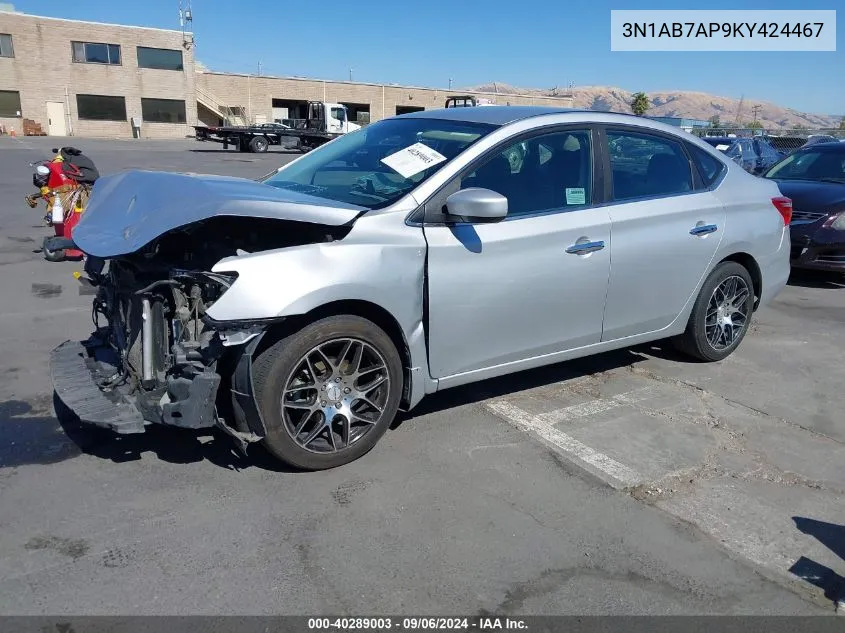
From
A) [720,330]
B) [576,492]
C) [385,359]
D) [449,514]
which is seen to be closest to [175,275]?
[385,359]

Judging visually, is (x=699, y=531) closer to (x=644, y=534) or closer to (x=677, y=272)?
(x=644, y=534)

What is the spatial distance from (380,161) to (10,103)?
170ft

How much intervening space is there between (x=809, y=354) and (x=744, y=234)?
141 centimetres

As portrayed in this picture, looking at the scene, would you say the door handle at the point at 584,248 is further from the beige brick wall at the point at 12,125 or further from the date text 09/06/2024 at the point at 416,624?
the beige brick wall at the point at 12,125

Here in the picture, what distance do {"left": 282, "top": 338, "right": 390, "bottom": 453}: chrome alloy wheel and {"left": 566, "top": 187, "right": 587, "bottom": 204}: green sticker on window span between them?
1675 mm

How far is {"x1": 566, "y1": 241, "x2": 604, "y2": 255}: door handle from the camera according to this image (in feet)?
13.8

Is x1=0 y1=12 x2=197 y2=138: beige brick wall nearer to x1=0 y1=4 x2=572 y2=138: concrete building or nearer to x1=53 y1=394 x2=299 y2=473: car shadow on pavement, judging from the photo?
x1=0 y1=4 x2=572 y2=138: concrete building

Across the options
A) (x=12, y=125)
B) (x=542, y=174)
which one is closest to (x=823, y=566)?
(x=542, y=174)

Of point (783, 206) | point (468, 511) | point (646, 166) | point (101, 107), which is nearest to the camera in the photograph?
point (468, 511)

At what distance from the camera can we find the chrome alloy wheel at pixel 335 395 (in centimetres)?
343

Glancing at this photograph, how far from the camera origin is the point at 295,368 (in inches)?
131

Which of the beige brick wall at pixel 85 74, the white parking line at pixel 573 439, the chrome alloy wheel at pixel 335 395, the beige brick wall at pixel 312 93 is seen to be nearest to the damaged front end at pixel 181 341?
the chrome alloy wheel at pixel 335 395

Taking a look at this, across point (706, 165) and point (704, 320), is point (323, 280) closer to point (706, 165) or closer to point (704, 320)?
point (704, 320)

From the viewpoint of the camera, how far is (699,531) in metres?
3.19
